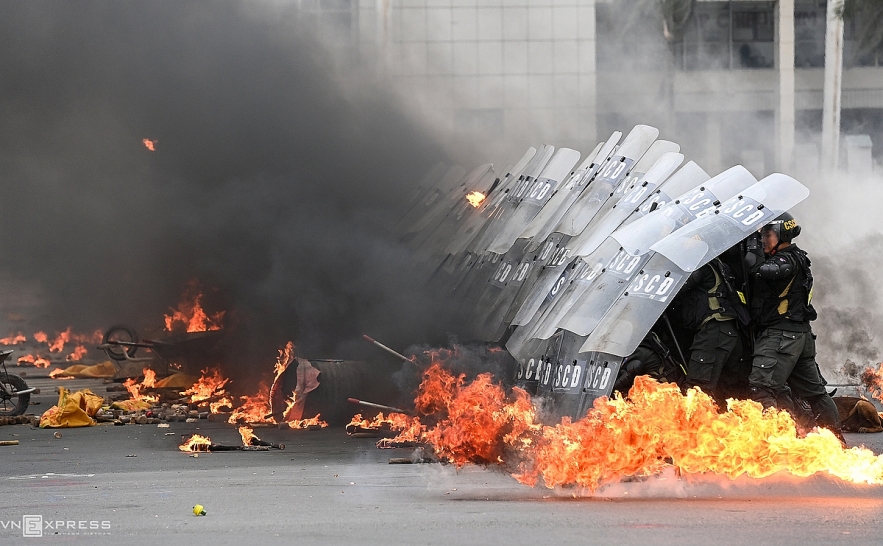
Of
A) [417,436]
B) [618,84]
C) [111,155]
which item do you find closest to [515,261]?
[417,436]

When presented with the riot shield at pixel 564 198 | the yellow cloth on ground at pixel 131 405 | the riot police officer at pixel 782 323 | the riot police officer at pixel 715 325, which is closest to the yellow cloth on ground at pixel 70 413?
the yellow cloth on ground at pixel 131 405

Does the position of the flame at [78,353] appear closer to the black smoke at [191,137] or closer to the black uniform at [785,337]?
the black smoke at [191,137]

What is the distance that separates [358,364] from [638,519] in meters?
5.83

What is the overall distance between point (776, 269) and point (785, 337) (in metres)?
0.51

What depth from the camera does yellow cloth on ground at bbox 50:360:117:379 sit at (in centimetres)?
2011

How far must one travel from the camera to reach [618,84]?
1227 inches

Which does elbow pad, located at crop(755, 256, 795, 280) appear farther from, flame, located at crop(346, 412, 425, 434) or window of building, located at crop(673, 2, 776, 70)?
window of building, located at crop(673, 2, 776, 70)

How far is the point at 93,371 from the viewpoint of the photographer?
20188 mm

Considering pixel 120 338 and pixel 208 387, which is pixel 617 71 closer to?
pixel 120 338

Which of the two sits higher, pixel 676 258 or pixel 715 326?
pixel 676 258

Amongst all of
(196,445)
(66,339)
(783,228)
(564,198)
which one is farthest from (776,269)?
(66,339)

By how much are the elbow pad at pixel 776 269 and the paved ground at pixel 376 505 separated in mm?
1468

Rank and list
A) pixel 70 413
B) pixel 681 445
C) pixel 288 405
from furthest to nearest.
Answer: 1. pixel 70 413
2. pixel 288 405
3. pixel 681 445

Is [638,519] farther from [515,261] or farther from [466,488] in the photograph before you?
[515,261]
